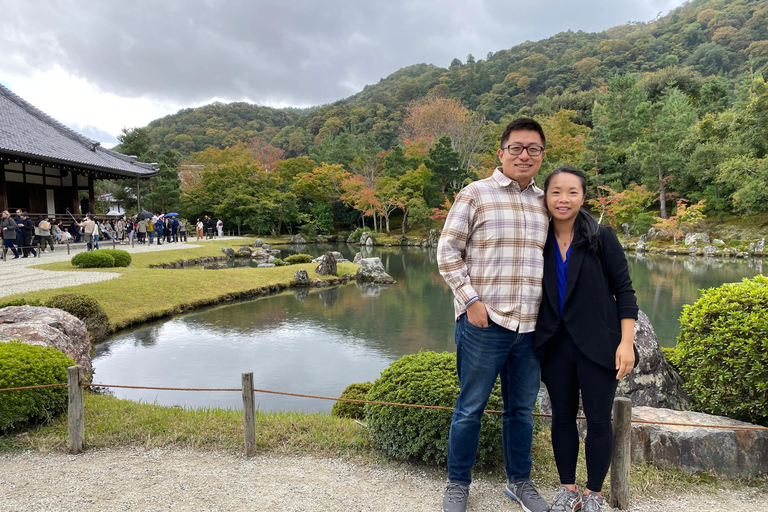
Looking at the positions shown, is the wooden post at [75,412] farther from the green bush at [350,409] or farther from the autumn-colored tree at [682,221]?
the autumn-colored tree at [682,221]

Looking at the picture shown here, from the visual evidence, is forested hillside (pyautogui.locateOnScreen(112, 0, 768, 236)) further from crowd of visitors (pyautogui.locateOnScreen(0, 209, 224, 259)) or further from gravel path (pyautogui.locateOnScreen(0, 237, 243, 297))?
gravel path (pyautogui.locateOnScreen(0, 237, 243, 297))

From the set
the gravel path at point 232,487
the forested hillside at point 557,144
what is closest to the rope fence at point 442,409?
the gravel path at point 232,487

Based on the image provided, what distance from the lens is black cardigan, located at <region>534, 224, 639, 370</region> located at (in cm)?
211

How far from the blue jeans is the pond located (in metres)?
3.55

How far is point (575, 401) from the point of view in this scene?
226cm

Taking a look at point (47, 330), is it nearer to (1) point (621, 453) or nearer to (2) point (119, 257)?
(1) point (621, 453)

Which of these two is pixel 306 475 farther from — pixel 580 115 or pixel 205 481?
pixel 580 115

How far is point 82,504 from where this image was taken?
2668 mm

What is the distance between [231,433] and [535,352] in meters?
2.54

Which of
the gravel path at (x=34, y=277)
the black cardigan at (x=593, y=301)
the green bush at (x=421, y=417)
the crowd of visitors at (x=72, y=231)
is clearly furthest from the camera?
the crowd of visitors at (x=72, y=231)

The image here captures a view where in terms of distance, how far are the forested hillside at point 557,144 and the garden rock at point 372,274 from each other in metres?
13.7

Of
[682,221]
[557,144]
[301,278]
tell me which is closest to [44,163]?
[301,278]

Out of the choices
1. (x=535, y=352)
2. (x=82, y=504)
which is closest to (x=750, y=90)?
(x=535, y=352)

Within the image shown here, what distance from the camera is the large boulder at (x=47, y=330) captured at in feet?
14.6
